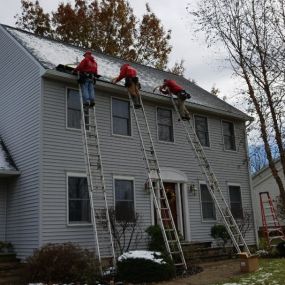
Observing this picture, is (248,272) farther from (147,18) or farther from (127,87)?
(147,18)

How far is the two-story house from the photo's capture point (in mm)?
12953

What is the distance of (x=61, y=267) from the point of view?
34.5ft

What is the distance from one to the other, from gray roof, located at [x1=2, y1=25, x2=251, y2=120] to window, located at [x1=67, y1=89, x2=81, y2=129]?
1053mm

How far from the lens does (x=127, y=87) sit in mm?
13992

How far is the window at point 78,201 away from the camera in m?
13.1

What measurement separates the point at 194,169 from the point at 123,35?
14063mm

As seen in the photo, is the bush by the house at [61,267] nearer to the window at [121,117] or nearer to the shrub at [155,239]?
the shrub at [155,239]

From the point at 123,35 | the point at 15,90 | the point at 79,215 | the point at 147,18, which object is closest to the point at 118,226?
the point at 79,215

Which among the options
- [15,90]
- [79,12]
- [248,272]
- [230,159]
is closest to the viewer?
[248,272]

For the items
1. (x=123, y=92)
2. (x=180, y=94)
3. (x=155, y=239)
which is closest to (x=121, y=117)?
(x=123, y=92)

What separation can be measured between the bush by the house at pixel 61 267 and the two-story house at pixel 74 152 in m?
1.61

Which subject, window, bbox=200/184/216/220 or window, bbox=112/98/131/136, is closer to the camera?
window, bbox=112/98/131/136

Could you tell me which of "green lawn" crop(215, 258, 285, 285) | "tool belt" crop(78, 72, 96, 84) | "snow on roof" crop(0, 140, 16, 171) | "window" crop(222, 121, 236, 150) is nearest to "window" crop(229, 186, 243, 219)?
"window" crop(222, 121, 236, 150)

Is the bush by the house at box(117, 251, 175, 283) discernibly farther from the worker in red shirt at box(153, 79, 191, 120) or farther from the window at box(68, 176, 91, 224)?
the worker in red shirt at box(153, 79, 191, 120)
